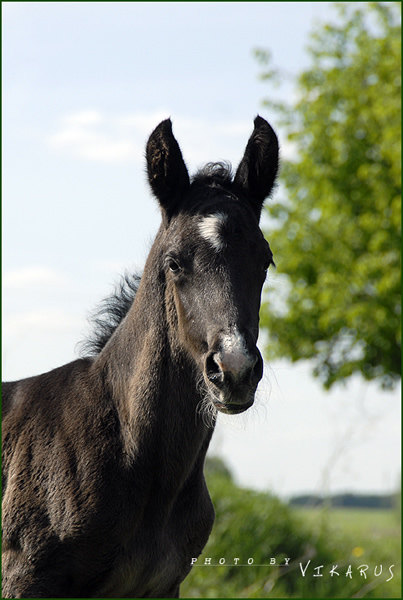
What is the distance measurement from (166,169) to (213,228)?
21.0 inches

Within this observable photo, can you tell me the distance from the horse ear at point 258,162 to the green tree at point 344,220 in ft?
48.2

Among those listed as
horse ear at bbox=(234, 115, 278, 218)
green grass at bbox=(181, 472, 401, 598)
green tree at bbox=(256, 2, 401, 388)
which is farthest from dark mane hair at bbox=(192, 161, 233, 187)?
green tree at bbox=(256, 2, 401, 388)

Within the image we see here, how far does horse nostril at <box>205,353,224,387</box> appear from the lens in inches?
133

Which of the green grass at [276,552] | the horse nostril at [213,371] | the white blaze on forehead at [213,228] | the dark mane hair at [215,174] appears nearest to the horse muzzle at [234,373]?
the horse nostril at [213,371]

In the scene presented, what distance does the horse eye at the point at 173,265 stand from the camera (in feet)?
12.5

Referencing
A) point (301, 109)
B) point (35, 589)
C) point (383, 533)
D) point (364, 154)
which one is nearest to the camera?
point (35, 589)

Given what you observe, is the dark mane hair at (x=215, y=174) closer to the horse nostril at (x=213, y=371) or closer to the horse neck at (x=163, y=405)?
the horse neck at (x=163, y=405)

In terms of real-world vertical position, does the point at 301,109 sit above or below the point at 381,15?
below

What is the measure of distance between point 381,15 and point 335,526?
15646 millimetres

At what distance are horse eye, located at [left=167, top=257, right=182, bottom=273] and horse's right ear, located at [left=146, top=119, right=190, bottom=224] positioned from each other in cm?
33

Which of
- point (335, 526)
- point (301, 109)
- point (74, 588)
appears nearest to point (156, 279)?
point (74, 588)

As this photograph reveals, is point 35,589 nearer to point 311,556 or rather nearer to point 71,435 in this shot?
point 71,435

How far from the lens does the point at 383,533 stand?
11523 mm

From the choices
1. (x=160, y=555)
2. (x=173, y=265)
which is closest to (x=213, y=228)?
(x=173, y=265)
